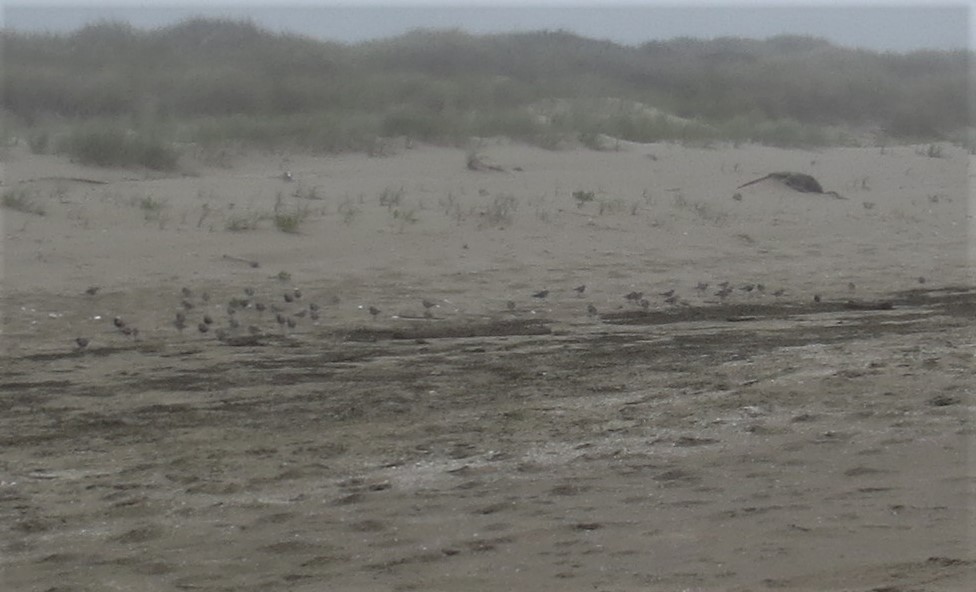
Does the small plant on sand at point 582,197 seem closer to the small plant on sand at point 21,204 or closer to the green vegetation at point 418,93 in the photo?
the green vegetation at point 418,93

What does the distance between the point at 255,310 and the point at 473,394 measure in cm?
194

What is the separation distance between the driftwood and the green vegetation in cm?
186

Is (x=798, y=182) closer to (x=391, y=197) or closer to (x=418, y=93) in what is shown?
(x=391, y=197)

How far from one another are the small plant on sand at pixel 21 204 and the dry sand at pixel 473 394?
0.08 meters

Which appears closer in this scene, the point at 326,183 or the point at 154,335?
the point at 154,335

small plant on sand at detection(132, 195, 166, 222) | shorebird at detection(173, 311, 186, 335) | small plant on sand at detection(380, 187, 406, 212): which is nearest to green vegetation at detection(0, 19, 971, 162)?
small plant on sand at detection(132, 195, 166, 222)

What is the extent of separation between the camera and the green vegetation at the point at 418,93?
1323cm

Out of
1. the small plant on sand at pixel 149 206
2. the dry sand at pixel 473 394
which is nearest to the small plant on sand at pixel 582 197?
the dry sand at pixel 473 394

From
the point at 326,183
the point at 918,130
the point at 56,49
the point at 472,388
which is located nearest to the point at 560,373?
the point at 472,388

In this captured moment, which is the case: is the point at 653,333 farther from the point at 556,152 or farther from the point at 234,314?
the point at 556,152

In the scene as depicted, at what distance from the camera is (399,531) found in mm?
3850

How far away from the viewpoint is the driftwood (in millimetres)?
12203

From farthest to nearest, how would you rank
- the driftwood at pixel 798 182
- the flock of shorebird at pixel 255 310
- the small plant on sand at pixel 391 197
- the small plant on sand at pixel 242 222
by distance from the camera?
1. the driftwood at pixel 798 182
2. the small plant on sand at pixel 391 197
3. the small plant on sand at pixel 242 222
4. the flock of shorebird at pixel 255 310

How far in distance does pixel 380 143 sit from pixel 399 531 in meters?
9.09
